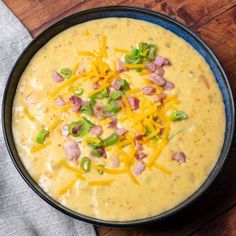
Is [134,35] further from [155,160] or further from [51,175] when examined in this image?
[51,175]

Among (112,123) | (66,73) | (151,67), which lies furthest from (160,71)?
(66,73)

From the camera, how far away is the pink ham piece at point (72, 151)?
2.47 meters

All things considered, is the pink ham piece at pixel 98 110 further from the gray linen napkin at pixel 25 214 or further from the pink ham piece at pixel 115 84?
the gray linen napkin at pixel 25 214

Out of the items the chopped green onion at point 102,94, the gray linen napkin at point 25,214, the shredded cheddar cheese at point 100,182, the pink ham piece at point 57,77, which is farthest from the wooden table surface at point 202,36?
the chopped green onion at point 102,94

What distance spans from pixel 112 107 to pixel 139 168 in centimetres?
34

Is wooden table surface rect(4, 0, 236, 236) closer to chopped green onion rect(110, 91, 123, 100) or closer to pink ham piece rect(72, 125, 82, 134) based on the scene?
pink ham piece rect(72, 125, 82, 134)

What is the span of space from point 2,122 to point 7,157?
32cm

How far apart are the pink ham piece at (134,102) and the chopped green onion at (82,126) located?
0.23 meters

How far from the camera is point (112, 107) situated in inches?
98.3

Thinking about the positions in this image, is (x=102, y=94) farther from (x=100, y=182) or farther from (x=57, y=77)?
(x=100, y=182)

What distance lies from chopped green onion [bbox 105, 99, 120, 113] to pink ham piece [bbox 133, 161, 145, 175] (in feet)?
0.98

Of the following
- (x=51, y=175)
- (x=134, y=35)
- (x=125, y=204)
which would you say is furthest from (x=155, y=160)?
(x=134, y=35)

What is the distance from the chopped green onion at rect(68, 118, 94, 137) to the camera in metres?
2.50

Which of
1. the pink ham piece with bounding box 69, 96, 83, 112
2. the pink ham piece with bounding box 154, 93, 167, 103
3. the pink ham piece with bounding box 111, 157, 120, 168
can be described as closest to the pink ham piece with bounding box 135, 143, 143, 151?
the pink ham piece with bounding box 111, 157, 120, 168
